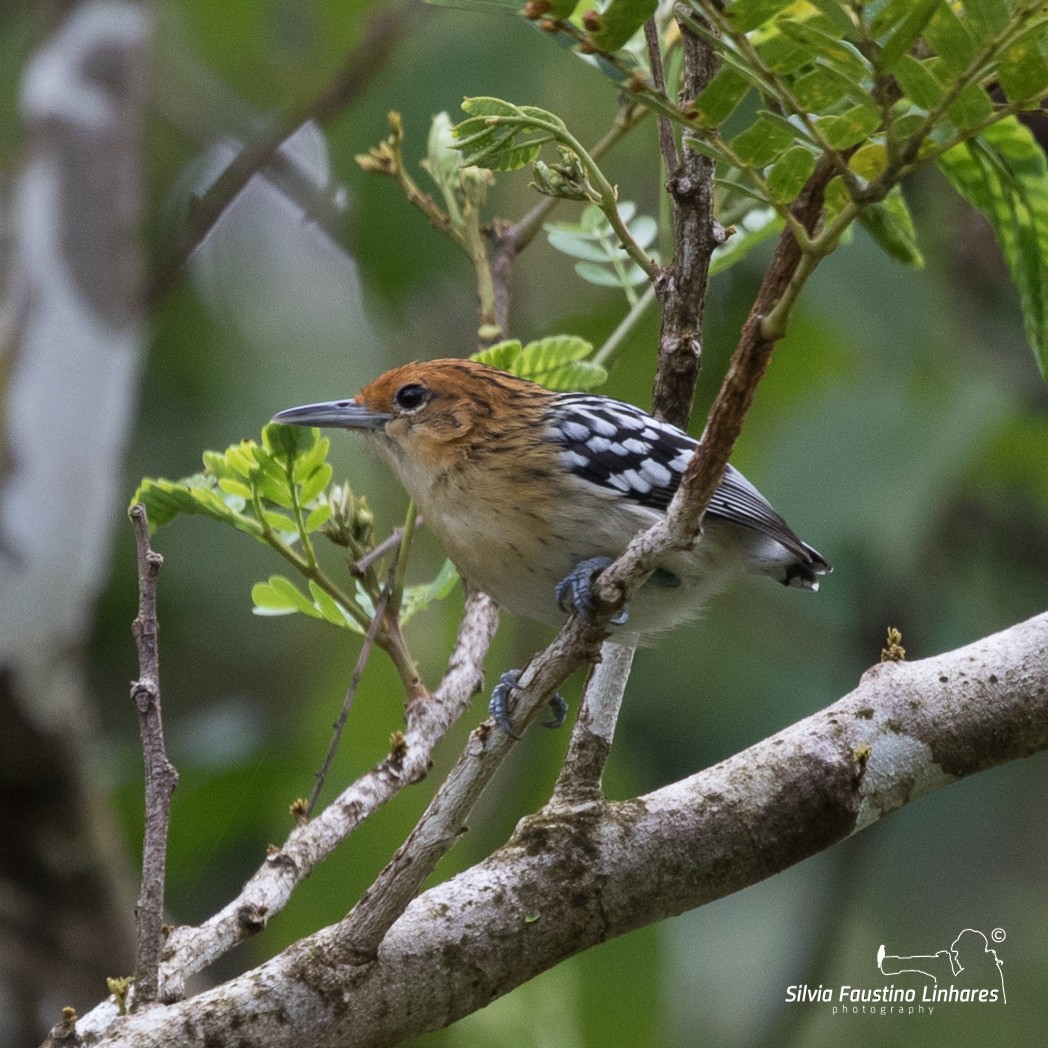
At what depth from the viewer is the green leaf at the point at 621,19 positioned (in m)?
1.66

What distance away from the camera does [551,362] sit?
323cm

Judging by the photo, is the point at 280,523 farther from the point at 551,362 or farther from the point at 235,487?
the point at 551,362

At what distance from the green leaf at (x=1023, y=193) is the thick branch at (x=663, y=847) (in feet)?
2.12

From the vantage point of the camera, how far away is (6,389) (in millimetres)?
4785

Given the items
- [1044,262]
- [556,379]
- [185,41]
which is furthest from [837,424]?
[185,41]

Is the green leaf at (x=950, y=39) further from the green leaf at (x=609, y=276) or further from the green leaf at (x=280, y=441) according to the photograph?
the green leaf at (x=609, y=276)

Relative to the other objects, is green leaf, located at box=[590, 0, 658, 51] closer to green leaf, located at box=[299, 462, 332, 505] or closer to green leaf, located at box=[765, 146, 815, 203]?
green leaf, located at box=[765, 146, 815, 203]

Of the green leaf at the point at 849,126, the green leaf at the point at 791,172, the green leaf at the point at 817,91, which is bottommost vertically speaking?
the green leaf at the point at 849,126

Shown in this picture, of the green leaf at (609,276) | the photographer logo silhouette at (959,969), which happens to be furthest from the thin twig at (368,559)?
the photographer logo silhouette at (959,969)

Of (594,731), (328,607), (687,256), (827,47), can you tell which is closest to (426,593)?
(328,607)

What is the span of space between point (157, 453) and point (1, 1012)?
270 cm

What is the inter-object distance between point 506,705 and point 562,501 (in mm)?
845

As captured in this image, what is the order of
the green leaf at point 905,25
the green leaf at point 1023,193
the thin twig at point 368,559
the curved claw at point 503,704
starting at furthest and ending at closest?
1. the thin twig at point 368,559
2. the green leaf at point 1023,193
3. the curved claw at point 503,704
4. the green leaf at point 905,25

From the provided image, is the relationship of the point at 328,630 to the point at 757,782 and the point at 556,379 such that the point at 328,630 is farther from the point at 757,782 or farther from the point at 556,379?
the point at 757,782
